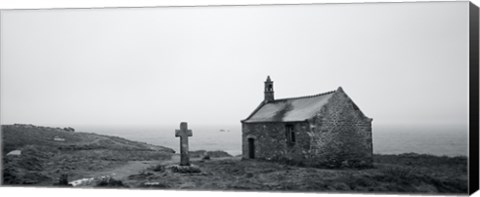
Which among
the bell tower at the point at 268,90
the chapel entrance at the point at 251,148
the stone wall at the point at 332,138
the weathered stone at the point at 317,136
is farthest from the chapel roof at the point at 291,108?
the chapel entrance at the point at 251,148

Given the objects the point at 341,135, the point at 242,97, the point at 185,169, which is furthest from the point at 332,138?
the point at 185,169

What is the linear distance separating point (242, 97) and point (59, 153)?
8344 mm

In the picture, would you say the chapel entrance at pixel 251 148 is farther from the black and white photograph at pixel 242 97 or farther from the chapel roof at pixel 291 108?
the chapel roof at pixel 291 108

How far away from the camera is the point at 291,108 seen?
3120 cm

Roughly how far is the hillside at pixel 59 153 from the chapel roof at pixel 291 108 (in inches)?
171

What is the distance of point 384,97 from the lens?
90.0 ft

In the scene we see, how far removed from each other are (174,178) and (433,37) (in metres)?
11.8

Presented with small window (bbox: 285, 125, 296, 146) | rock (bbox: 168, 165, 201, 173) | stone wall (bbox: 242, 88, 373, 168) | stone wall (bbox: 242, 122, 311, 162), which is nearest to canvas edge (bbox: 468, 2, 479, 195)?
stone wall (bbox: 242, 88, 373, 168)

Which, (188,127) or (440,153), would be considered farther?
(188,127)

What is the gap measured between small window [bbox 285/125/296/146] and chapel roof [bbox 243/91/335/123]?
35 centimetres

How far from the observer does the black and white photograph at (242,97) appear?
1045 inches

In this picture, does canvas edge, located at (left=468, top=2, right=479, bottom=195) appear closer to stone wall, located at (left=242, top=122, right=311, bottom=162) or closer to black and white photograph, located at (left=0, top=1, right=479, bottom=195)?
black and white photograph, located at (left=0, top=1, right=479, bottom=195)

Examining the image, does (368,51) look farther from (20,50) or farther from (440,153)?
(20,50)

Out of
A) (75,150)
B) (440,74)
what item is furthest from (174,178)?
(440,74)
